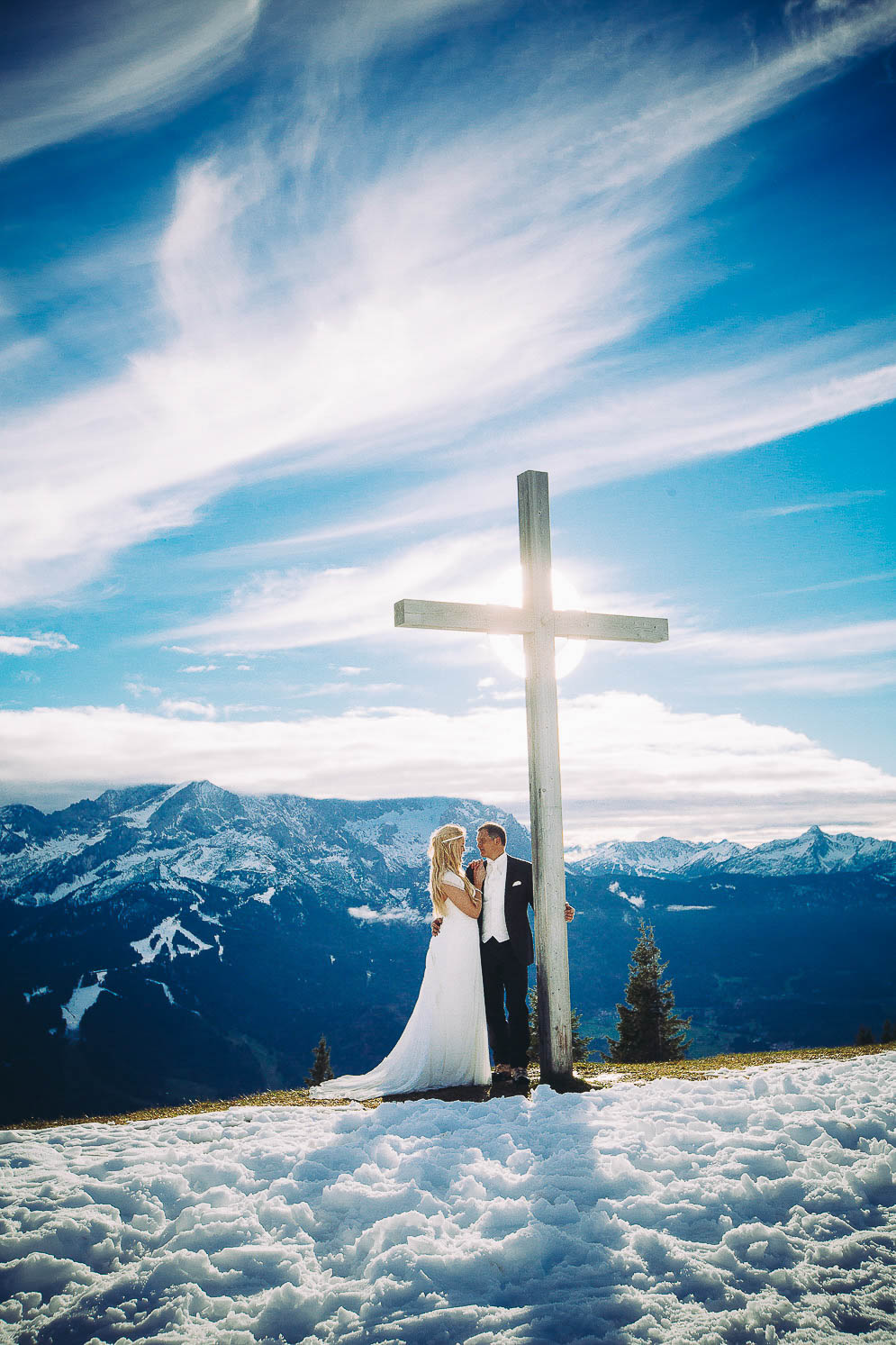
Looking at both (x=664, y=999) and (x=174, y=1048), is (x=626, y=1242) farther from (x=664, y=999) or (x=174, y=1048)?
(x=174, y=1048)

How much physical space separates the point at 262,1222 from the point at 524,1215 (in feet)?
4.79

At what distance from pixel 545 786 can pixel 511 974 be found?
2.00 metres

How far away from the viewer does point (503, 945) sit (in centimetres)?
822

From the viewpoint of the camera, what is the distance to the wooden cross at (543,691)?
7613 mm

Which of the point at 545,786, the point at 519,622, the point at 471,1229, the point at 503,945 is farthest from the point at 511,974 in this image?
the point at 471,1229

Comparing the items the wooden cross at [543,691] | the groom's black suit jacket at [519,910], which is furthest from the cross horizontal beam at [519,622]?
the groom's black suit jacket at [519,910]

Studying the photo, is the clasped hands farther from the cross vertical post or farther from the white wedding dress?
the cross vertical post

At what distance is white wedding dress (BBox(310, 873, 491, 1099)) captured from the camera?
25.9ft

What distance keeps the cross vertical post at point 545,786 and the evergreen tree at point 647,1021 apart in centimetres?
2190

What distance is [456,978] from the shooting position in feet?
26.3

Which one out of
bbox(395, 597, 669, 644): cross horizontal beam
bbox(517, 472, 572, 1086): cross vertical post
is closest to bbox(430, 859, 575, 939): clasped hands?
bbox(517, 472, 572, 1086): cross vertical post

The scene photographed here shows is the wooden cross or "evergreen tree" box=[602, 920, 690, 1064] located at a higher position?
the wooden cross

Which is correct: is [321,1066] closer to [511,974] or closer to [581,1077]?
[581,1077]

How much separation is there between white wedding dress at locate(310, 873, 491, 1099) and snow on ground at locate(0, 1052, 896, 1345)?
1.66 m
